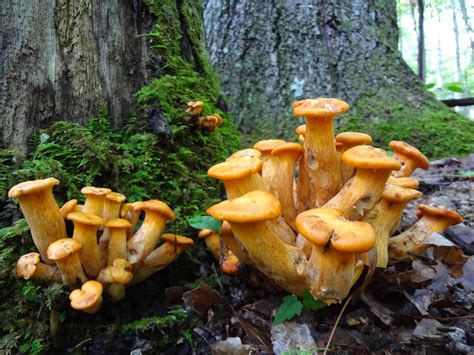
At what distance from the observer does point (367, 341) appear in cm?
207

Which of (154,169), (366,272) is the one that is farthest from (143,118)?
(366,272)

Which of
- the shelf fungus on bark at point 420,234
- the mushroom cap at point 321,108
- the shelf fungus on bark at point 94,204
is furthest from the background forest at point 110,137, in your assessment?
the mushroom cap at point 321,108

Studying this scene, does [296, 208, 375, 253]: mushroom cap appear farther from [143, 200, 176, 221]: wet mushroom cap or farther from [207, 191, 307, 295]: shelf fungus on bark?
[143, 200, 176, 221]: wet mushroom cap

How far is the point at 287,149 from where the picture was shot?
2420 millimetres

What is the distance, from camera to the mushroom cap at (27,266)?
7.07 feet

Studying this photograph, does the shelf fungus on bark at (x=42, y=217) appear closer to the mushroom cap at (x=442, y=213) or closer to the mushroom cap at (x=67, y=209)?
the mushroom cap at (x=67, y=209)

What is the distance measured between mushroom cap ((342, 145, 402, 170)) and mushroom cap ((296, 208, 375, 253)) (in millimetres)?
336

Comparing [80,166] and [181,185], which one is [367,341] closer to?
[181,185]

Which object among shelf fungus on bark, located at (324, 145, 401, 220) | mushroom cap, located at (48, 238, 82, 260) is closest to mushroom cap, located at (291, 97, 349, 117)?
shelf fungus on bark, located at (324, 145, 401, 220)

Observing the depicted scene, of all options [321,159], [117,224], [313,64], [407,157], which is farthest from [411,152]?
[313,64]

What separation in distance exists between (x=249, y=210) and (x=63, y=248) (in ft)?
3.67

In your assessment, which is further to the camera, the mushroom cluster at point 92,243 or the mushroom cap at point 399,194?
the mushroom cap at point 399,194

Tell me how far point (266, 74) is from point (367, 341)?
470cm

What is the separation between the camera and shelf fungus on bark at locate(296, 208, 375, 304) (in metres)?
1.72
